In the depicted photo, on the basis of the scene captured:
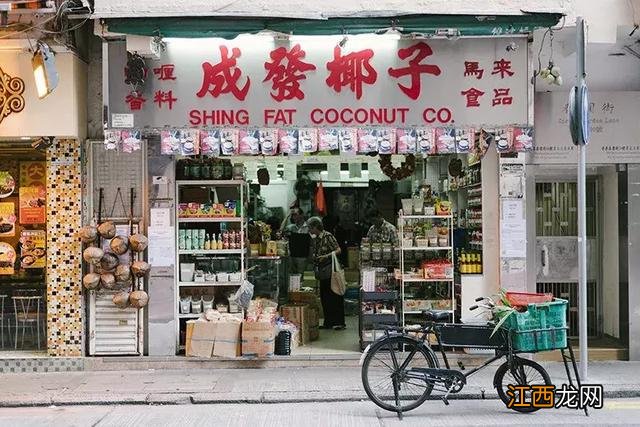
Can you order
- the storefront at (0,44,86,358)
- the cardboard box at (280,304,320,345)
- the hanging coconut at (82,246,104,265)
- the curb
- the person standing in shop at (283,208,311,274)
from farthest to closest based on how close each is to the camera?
1. the person standing in shop at (283,208,311,274)
2. the cardboard box at (280,304,320,345)
3. the hanging coconut at (82,246,104,265)
4. the storefront at (0,44,86,358)
5. the curb

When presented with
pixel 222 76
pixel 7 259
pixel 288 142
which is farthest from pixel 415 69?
pixel 7 259

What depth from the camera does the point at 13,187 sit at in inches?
459

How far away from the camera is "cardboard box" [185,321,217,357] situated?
36.1 feet

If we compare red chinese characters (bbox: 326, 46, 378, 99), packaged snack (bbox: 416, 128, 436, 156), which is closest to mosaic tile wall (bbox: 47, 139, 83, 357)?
red chinese characters (bbox: 326, 46, 378, 99)

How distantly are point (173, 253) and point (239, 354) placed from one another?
179 centimetres

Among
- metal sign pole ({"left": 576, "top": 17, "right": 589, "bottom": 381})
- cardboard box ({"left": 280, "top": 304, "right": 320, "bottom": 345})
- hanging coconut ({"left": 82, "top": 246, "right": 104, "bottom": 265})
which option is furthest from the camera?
cardboard box ({"left": 280, "top": 304, "right": 320, "bottom": 345})

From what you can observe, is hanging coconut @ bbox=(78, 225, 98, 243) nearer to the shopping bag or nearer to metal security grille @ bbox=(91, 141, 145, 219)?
metal security grille @ bbox=(91, 141, 145, 219)

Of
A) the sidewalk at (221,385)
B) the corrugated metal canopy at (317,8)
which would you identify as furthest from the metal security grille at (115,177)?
the sidewalk at (221,385)

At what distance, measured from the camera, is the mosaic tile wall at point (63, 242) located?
36.0 ft

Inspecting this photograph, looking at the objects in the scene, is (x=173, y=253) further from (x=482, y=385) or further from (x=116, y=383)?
(x=482, y=385)

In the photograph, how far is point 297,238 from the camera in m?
14.3

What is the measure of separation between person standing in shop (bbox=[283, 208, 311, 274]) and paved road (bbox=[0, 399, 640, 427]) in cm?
546

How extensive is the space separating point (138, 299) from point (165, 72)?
3311mm

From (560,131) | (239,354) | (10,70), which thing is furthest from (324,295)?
(10,70)
